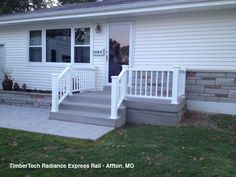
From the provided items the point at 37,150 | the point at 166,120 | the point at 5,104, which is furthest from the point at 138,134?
the point at 5,104

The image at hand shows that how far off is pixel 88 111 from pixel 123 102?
0.89 m

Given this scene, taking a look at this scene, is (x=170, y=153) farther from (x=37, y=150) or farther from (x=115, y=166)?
(x=37, y=150)


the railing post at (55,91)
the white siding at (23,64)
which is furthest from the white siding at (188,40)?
the white siding at (23,64)

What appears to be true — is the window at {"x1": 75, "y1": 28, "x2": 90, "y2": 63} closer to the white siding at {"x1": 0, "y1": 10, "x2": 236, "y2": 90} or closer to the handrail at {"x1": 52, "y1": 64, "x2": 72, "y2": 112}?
the white siding at {"x1": 0, "y1": 10, "x2": 236, "y2": 90}

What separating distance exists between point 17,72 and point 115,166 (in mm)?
7906

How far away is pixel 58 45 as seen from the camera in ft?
30.7

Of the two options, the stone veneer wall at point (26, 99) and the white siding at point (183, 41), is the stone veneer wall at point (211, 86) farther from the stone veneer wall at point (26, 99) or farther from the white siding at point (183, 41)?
the stone veneer wall at point (26, 99)

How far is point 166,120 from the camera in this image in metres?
6.07

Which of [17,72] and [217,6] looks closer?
[217,6]

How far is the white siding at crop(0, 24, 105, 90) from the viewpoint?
31.2ft

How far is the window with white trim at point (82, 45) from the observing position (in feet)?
28.4

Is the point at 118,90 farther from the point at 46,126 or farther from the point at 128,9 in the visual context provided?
the point at 128,9

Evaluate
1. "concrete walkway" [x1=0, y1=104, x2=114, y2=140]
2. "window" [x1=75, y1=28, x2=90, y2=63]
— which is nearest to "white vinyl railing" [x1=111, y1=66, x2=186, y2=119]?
"concrete walkway" [x1=0, y1=104, x2=114, y2=140]

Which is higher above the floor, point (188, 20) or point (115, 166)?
point (188, 20)
